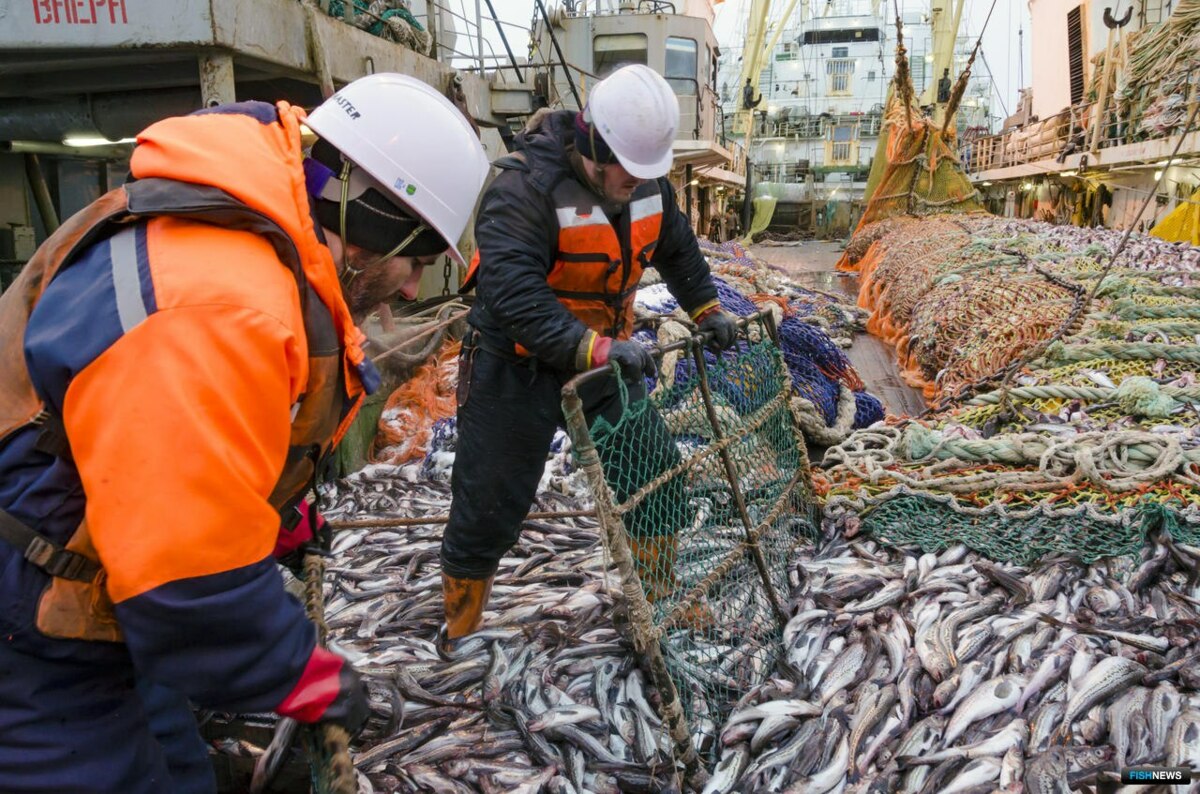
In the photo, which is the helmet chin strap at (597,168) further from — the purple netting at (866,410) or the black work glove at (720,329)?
the purple netting at (866,410)

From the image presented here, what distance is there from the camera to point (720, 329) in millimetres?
3982

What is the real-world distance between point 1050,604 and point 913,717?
1.10m

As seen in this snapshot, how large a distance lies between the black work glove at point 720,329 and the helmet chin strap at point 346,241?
2.25 metres

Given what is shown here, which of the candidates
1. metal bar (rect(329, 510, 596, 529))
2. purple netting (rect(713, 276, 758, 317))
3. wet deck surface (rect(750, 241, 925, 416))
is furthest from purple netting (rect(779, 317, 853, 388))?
metal bar (rect(329, 510, 596, 529))

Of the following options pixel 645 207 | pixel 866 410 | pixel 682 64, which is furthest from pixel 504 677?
pixel 682 64

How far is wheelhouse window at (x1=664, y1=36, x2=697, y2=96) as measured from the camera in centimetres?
2280

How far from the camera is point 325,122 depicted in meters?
1.87

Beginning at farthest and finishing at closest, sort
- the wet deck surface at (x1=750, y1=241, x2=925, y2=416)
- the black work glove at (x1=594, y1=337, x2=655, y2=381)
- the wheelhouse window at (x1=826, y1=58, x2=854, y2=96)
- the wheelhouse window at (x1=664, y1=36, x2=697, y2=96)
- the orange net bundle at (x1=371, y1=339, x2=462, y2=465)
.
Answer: the wheelhouse window at (x1=826, y1=58, x2=854, y2=96), the wheelhouse window at (x1=664, y1=36, x2=697, y2=96), the wet deck surface at (x1=750, y1=241, x2=925, y2=416), the orange net bundle at (x1=371, y1=339, x2=462, y2=465), the black work glove at (x1=594, y1=337, x2=655, y2=381)

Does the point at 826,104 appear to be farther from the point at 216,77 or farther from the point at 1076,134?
the point at 216,77

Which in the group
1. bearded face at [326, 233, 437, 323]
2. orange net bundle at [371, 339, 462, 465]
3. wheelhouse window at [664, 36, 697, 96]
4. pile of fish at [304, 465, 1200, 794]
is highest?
wheelhouse window at [664, 36, 697, 96]

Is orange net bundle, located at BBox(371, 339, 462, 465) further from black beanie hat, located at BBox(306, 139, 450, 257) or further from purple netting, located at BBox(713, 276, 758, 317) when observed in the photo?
black beanie hat, located at BBox(306, 139, 450, 257)

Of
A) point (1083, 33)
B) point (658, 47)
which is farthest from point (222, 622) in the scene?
point (1083, 33)

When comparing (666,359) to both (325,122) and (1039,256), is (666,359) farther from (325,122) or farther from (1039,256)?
(1039,256)

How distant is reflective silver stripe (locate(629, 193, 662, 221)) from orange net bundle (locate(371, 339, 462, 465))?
3.48m
